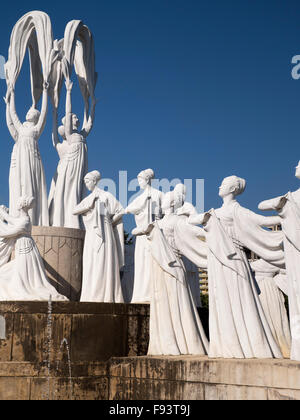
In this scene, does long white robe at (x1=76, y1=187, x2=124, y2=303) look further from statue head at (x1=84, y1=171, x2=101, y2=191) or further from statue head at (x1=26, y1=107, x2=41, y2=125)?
statue head at (x1=26, y1=107, x2=41, y2=125)

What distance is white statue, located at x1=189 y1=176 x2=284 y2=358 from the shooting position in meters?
7.02

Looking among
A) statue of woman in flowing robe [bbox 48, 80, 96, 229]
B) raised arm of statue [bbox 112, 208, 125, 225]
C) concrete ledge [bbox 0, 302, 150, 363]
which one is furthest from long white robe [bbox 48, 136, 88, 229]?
concrete ledge [bbox 0, 302, 150, 363]

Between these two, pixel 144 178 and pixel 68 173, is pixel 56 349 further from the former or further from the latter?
pixel 68 173

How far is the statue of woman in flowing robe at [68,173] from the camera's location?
42.7 ft

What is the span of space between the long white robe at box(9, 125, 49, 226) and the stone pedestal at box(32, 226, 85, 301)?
1.51m

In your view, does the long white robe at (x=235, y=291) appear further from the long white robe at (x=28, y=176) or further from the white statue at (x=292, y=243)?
Result: the long white robe at (x=28, y=176)

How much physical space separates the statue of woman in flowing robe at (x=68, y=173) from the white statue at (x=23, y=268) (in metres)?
2.38

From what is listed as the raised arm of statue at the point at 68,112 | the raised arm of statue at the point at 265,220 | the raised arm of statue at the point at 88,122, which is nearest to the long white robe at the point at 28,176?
the raised arm of statue at the point at 68,112

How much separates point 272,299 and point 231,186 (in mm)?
Answer: 3903

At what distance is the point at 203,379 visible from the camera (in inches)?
263

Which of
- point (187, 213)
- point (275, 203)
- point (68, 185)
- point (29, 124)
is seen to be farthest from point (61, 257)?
point (275, 203)
